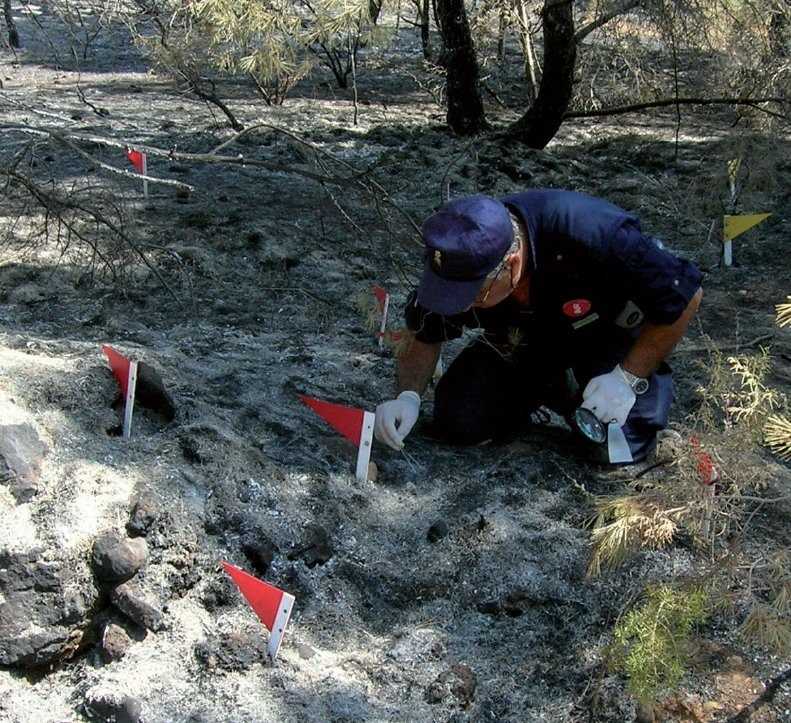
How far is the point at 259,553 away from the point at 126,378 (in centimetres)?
62

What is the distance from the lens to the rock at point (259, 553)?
226 centimetres

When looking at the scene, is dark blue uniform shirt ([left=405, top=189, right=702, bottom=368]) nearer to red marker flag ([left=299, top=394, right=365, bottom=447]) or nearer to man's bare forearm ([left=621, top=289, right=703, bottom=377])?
man's bare forearm ([left=621, top=289, right=703, bottom=377])

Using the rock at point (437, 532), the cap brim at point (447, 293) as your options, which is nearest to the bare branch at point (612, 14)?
the cap brim at point (447, 293)

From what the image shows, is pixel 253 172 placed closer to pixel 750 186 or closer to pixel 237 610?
pixel 750 186

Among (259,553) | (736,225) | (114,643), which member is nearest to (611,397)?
(259,553)

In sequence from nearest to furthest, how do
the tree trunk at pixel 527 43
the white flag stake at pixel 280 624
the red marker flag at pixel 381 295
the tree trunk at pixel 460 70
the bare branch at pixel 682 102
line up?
1. the white flag stake at pixel 280 624
2. the red marker flag at pixel 381 295
3. the bare branch at pixel 682 102
4. the tree trunk at pixel 460 70
5. the tree trunk at pixel 527 43

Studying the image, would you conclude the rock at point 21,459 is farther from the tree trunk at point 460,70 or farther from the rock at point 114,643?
the tree trunk at point 460,70

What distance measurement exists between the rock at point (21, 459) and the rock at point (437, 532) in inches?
38.8

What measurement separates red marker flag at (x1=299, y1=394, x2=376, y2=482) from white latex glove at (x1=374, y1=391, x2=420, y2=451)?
0.33 feet

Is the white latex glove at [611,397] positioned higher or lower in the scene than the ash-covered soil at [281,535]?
higher

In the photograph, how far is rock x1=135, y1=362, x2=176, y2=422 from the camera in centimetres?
254

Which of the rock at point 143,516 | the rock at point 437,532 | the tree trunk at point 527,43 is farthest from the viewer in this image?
the tree trunk at point 527,43

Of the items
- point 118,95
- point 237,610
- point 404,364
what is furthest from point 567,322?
point 118,95

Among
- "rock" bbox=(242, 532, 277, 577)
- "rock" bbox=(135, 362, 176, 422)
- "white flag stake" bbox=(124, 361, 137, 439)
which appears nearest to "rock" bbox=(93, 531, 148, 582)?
"rock" bbox=(242, 532, 277, 577)
